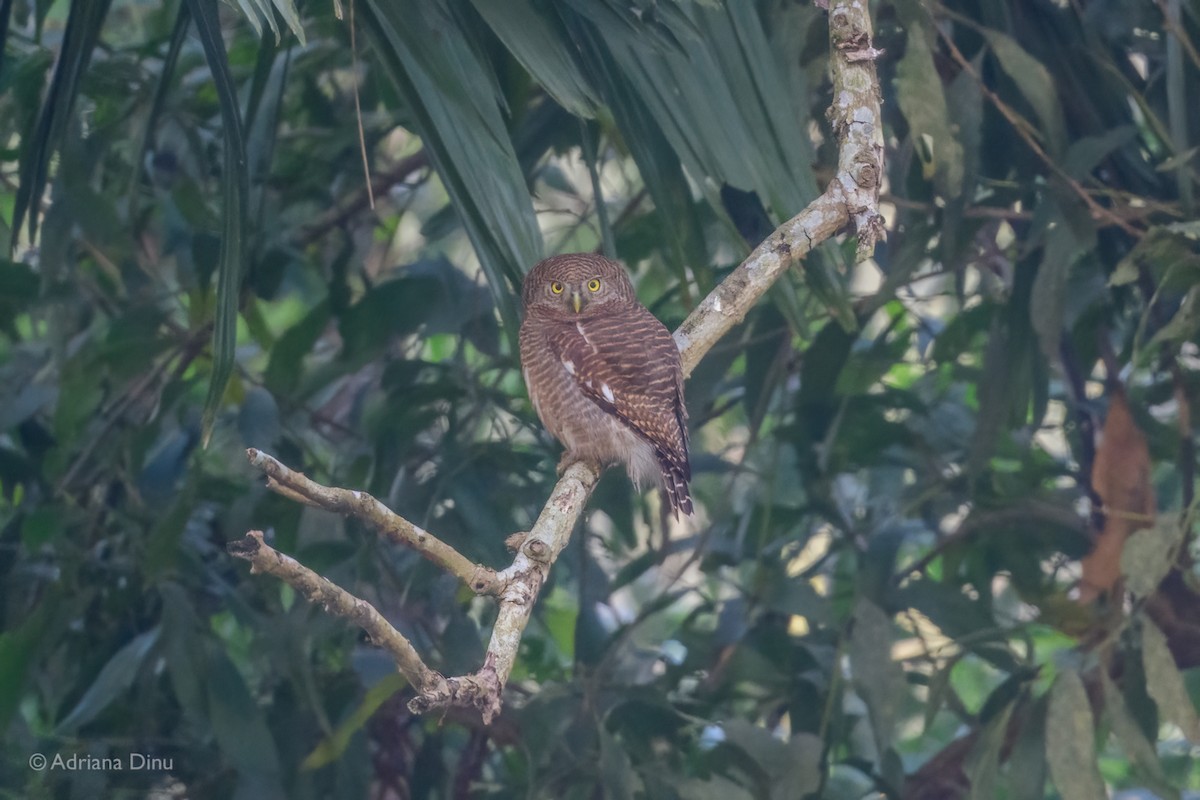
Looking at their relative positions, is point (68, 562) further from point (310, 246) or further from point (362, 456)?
point (310, 246)

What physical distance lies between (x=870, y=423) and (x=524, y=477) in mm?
1047

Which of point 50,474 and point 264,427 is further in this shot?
point 50,474

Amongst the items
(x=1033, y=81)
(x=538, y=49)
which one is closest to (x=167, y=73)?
(x=538, y=49)

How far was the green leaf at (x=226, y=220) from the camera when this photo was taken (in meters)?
2.08

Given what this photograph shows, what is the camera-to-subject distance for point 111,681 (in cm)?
326

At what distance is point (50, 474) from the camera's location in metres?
3.71

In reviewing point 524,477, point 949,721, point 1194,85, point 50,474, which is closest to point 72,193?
point 50,474

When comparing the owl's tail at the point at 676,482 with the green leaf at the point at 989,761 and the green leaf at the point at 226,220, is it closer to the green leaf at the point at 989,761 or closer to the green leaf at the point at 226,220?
the green leaf at the point at 989,761

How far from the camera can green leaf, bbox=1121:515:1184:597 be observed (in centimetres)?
287

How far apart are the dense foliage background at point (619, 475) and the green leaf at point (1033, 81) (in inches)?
0.4

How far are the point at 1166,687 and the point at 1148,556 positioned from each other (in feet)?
0.91

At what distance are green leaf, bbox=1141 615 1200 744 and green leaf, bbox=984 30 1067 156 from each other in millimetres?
1161

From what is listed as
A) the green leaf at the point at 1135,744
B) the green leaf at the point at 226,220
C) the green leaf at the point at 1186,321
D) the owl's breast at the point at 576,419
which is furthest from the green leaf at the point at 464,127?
the green leaf at the point at 1135,744

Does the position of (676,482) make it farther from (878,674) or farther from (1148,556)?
(1148,556)
